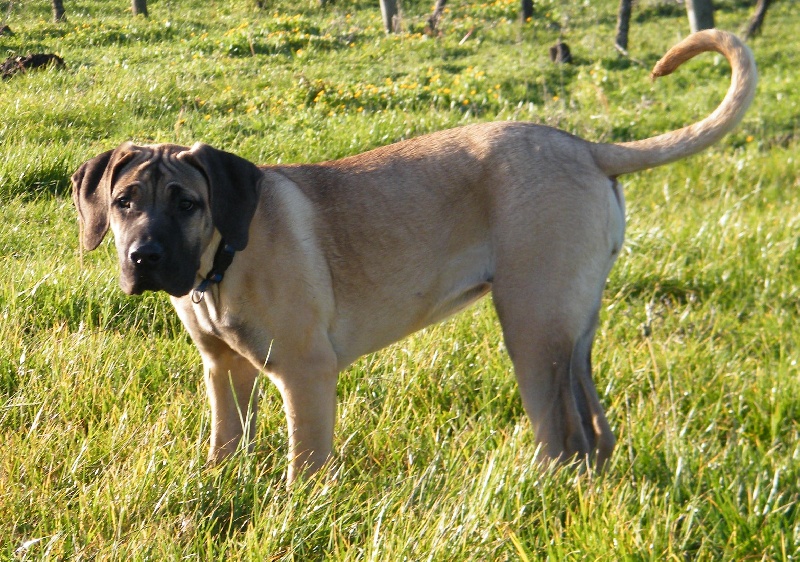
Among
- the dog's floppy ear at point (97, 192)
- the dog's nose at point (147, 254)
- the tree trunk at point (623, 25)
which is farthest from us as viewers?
the tree trunk at point (623, 25)

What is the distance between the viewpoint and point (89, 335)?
4332mm

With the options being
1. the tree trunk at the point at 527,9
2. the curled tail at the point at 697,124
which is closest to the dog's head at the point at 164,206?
the curled tail at the point at 697,124

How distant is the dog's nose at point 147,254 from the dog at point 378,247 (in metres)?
0.02

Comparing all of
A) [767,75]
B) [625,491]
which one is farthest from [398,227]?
[767,75]

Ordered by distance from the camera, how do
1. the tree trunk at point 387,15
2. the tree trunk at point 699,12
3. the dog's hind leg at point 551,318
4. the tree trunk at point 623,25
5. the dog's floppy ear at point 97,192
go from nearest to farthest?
the dog's floppy ear at point 97,192, the dog's hind leg at point 551,318, the tree trunk at point 699,12, the tree trunk at point 387,15, the tree trunk at point 623,25

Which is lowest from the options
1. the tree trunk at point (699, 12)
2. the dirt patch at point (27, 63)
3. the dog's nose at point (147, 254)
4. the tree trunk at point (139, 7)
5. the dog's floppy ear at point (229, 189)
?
the tree trunk at point (699, 12)

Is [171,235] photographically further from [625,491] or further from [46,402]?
[625,491]

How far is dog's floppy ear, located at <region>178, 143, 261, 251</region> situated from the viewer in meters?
3.41

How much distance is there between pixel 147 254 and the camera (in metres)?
3.22

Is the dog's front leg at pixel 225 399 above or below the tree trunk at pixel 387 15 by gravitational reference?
below

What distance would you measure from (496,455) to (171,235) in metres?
1.46

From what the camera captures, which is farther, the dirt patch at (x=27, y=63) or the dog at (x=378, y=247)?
the dirt patch at (x=27, y=63)

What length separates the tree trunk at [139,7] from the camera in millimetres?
11078

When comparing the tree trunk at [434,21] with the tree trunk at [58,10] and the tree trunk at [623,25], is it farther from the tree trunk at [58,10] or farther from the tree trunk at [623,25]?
the tree trunk at [58,10]
